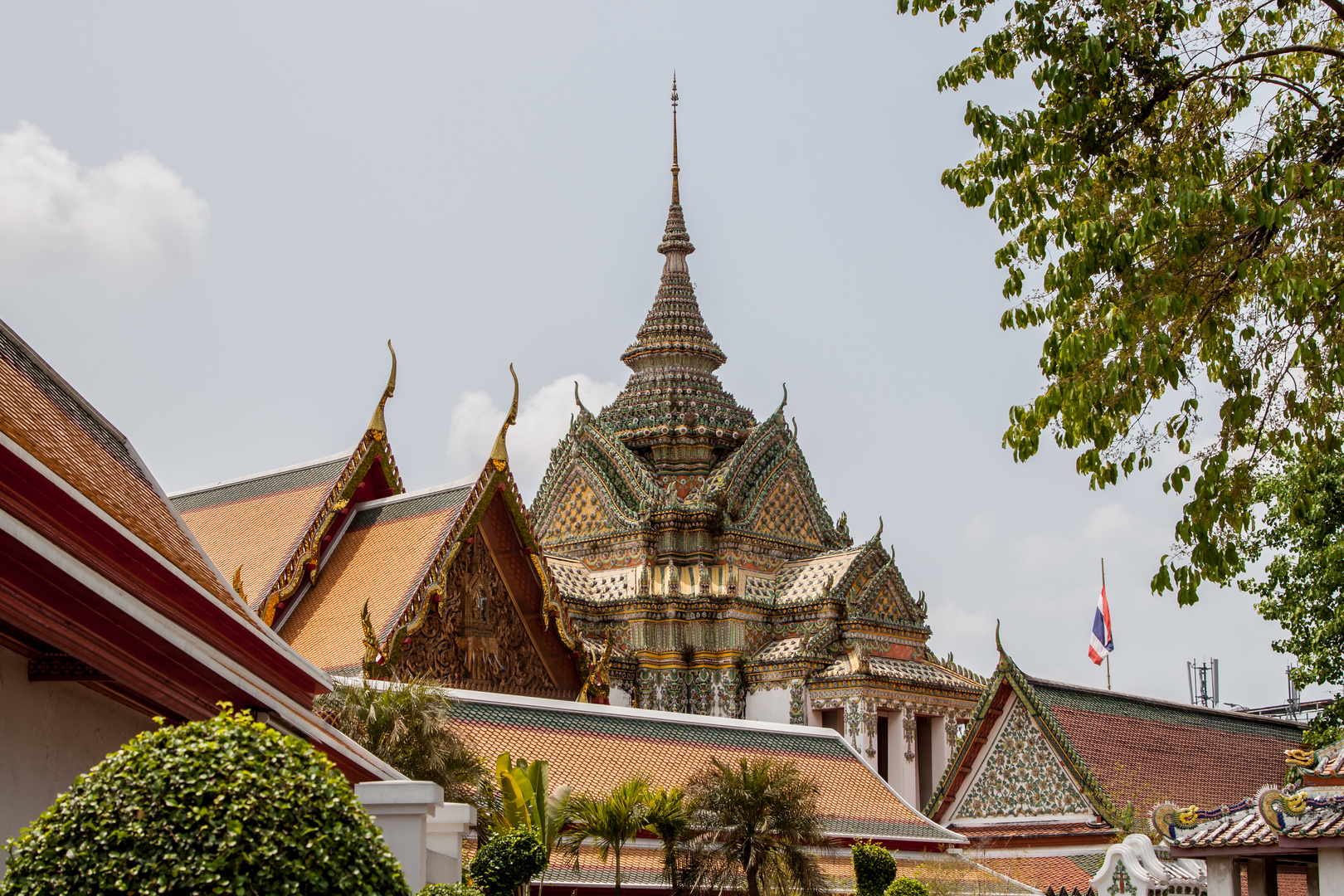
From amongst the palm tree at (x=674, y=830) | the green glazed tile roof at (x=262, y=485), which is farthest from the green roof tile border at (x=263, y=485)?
the palm tree at (x=674, y=830)

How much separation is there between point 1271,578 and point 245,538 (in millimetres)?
13074

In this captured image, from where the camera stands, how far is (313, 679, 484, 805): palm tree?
43.4 ft

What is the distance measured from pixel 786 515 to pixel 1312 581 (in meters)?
11.4

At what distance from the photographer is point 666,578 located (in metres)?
27.1

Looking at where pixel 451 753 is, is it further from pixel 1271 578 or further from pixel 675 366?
pixel 675 366

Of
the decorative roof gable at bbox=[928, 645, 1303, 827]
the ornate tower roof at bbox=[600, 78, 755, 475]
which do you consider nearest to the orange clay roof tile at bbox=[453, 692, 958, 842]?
the decorative roof gable at bbox=[928, 645, 1303, 827]

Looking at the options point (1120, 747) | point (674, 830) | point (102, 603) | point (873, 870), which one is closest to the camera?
point (102, 603)

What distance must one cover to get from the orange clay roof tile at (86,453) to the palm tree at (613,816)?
215 inches

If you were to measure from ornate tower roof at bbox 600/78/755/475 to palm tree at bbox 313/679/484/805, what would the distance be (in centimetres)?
1570

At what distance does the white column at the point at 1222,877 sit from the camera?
41.9ft

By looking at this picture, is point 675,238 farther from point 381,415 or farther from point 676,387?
point 381,415

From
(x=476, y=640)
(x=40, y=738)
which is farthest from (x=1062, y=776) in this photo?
(x=40, y=738)

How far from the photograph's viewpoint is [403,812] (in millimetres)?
8516

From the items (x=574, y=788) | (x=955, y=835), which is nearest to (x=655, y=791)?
(x=574, y=788)
